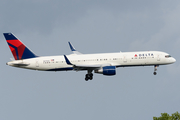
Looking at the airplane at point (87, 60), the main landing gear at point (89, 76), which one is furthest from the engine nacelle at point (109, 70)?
the main landing gear at point (89, 76)

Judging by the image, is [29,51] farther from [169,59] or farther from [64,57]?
[169,59]

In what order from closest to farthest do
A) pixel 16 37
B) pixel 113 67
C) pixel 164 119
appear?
pixel 164 119 < pixel 113 67 < pixel 16 37

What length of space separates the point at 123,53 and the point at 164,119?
59.5 feet

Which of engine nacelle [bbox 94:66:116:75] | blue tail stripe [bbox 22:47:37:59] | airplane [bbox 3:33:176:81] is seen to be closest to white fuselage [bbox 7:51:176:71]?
airplane [bbox 3:33:176:81]

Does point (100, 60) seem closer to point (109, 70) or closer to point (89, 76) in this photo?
point (109, 70)

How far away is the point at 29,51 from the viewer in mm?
89312

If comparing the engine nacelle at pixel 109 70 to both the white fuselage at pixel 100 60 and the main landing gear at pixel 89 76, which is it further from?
the main landing gear at pixel 89 76

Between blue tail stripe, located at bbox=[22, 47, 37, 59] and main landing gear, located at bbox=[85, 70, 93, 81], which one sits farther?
main landing gear, located at bbox=[85, 70, 93, 81]

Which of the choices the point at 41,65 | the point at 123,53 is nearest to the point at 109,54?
the point at 123,53

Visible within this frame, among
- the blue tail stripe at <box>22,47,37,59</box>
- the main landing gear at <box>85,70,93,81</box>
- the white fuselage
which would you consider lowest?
the main landing gear at <box>85,70,93,81</box>

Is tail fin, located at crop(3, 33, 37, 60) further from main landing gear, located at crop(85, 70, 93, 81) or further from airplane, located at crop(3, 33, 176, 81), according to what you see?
main landing gear, located at crop(85, 70, 93, 81)

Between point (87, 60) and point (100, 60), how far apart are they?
2.83m

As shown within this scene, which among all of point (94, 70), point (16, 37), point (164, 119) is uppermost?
point (16, 37)

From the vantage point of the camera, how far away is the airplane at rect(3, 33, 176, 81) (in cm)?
8575
